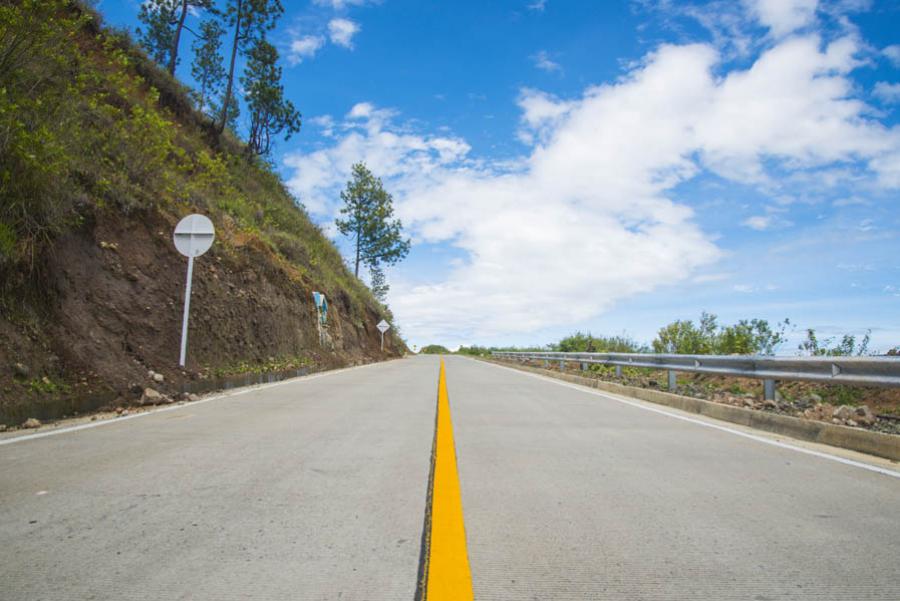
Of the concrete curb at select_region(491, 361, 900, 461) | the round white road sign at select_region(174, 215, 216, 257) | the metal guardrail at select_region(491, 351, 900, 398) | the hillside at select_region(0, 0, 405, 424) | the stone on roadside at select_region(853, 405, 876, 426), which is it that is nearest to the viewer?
the concrete curb at select_region(491, 361, 900, 461)

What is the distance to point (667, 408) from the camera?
29.0 ft

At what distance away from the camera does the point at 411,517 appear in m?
2.99

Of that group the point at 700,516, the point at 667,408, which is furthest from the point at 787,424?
the point at 700,516

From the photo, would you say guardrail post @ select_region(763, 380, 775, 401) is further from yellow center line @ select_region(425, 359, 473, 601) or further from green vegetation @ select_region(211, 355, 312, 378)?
green vegetation @ select_region(211, 355, 312, 378)

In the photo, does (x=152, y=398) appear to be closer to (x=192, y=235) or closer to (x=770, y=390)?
(x=192, y=235)

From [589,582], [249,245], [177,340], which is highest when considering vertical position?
[249,245]

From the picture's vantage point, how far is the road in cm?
222

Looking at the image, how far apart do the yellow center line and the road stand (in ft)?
→ 0.20

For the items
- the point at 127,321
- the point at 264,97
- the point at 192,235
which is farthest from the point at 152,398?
the point at 264,97

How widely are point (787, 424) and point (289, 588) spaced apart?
623cm

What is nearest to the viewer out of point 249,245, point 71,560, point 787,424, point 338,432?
point 71,560

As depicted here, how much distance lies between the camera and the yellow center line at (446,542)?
214 centimetres

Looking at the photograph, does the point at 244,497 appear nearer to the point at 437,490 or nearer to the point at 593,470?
the point at 437,490

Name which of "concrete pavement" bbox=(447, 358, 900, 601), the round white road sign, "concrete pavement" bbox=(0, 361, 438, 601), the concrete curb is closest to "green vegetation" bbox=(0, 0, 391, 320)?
the round white road sign
